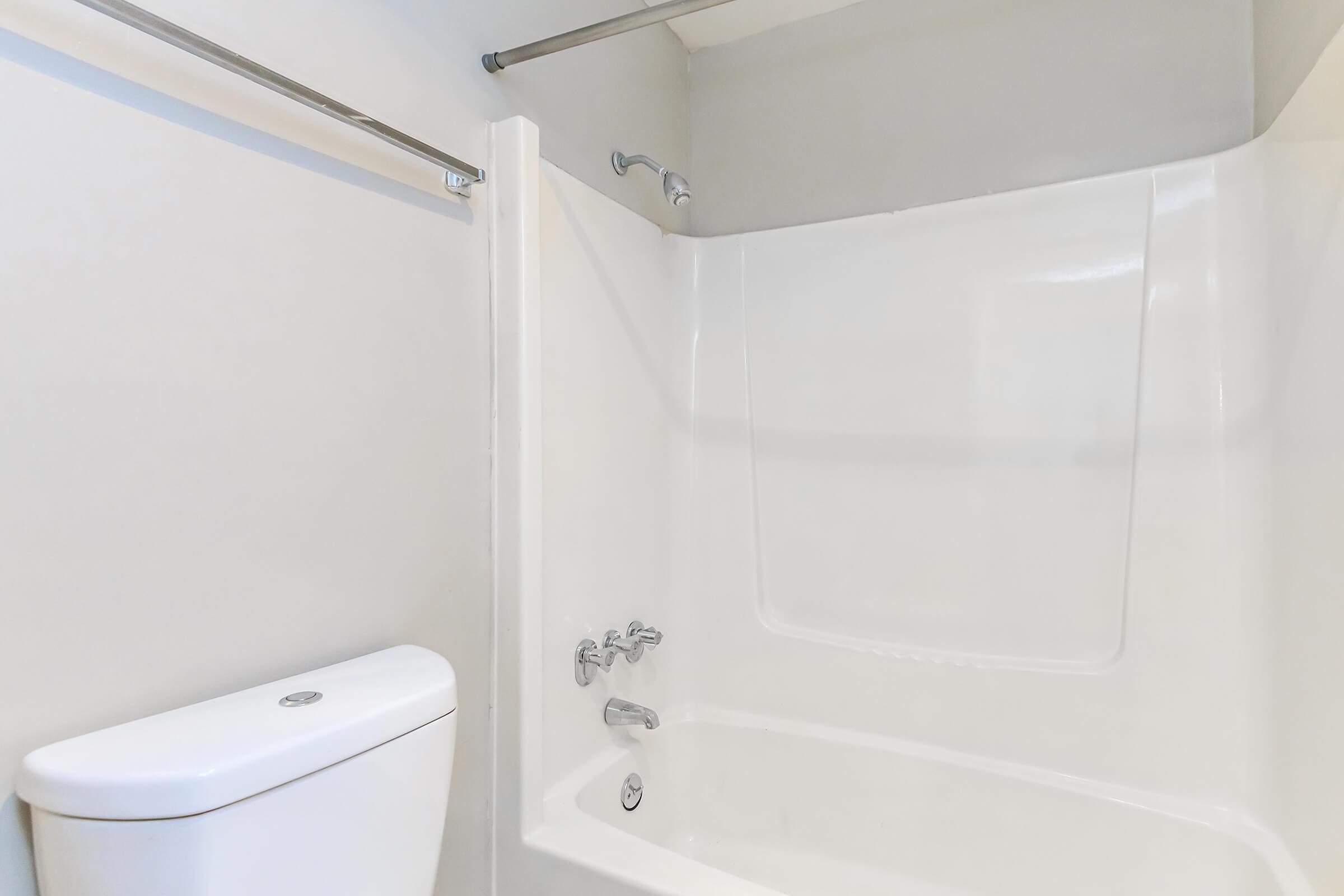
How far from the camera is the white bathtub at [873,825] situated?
1.28 m

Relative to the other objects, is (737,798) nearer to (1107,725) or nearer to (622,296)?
(1107,725)

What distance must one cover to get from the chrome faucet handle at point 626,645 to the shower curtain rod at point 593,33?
1.18 m

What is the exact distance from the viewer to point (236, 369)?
84cm

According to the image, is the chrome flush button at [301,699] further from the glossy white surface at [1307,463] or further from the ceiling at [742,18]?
the ceiling at [742,18]

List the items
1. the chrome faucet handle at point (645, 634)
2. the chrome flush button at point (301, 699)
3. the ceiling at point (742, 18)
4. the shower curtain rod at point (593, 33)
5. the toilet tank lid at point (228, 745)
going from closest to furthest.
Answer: the toilet tank lid at point (228, 745), the chrome flush button at point (301, 699), the shower curtain rod at point (593, 33), the chrome faucet handle at point (645, 634), the ceiling at point (742, 18)

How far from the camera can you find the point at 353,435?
99cm

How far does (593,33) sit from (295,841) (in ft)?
4.18

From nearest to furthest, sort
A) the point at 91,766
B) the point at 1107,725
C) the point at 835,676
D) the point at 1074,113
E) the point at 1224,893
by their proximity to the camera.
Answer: the point at 91,766 < the point at 1224,893 < the point at 1107,725 < the point at 1074,113 < the point at 835,676

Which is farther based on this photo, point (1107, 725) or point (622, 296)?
point (622, 296)

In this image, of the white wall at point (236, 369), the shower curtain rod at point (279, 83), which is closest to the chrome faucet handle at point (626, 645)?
the white wall at point (236, 369)

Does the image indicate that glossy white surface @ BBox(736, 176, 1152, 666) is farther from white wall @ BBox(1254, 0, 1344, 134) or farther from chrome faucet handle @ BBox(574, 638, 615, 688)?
chrome faucet handle @ BBox(574, 638, 615, 688)

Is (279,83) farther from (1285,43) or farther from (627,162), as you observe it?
(1285,43)

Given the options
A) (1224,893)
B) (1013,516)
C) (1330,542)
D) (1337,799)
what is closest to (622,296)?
(1013,516)

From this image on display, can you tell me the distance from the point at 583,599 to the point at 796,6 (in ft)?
5.47
